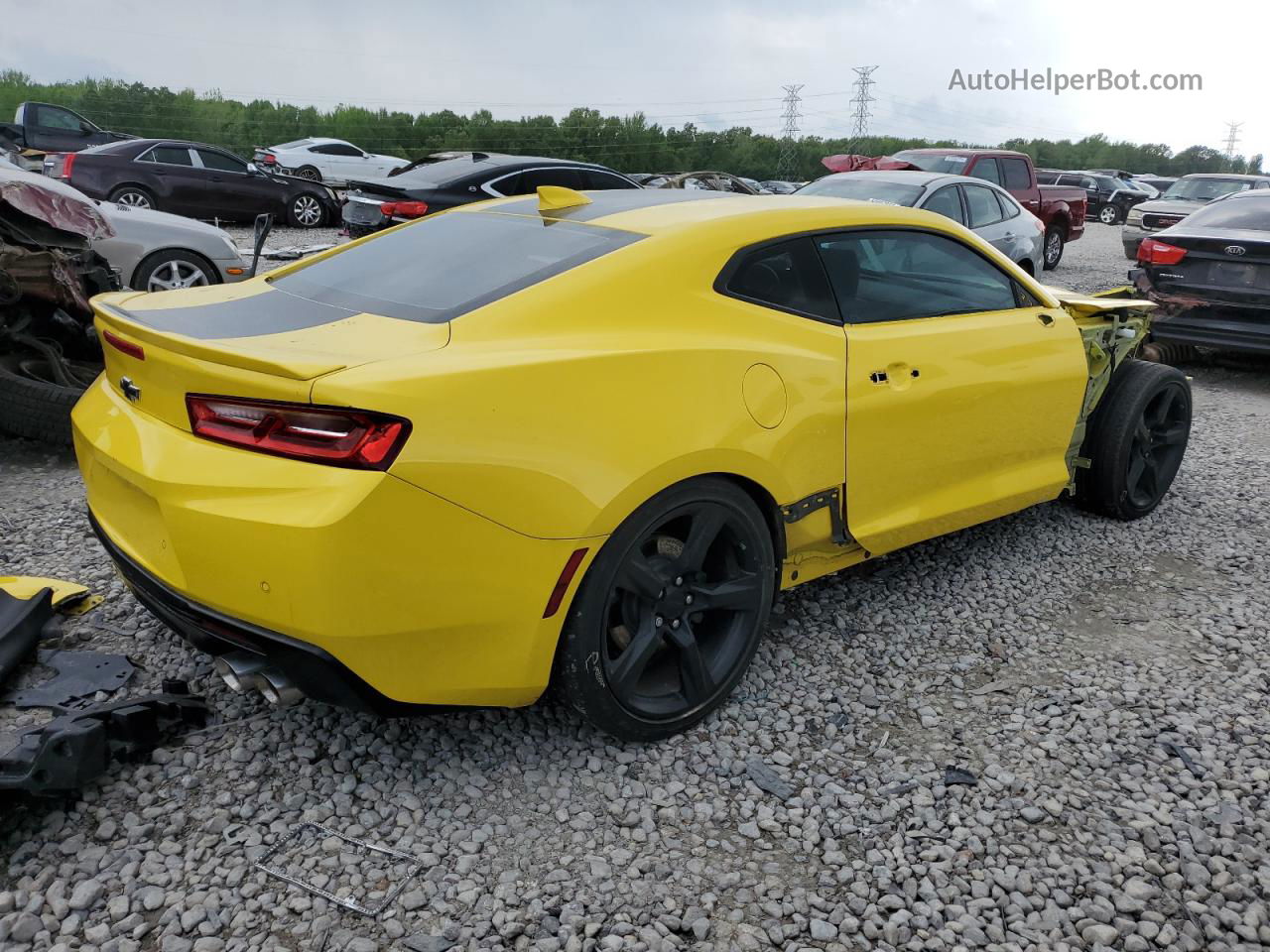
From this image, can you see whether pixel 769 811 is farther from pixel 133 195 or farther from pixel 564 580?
pixel 133 195

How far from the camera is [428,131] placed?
48875mm

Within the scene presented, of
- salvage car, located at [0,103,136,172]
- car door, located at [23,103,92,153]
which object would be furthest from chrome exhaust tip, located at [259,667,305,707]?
car door, located at [23,103,92,153]

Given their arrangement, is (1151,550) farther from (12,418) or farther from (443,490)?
(12,418)

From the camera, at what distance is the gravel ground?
7.57 ft

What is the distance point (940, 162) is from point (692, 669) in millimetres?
11097

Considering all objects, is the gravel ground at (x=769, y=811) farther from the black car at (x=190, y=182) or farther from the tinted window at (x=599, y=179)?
the black car at (x=190, y=182)

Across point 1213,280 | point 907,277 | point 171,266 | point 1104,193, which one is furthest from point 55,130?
point 1104,193

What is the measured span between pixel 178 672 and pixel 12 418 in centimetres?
285

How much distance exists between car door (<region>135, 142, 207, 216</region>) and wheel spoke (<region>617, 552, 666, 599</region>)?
14.2m

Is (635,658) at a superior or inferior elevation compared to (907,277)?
inferior

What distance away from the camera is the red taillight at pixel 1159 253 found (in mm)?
7777

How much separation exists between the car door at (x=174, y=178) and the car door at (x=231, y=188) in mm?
100

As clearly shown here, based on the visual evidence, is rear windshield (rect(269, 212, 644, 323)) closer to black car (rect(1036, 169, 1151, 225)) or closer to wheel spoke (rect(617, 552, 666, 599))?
wheel spoke (rect(617, 552, 666, 599))

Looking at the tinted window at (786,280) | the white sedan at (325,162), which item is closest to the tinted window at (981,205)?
the tinted window at (786,280)
